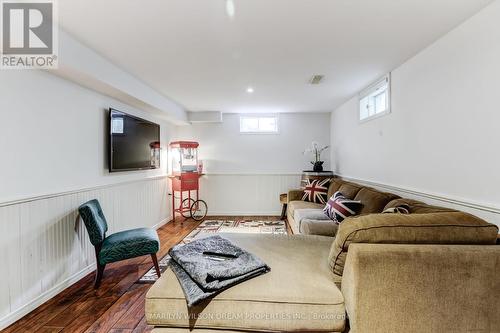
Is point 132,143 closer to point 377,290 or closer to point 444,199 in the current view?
point 377,290

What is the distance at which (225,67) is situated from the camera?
283cm

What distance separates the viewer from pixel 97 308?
2.14m

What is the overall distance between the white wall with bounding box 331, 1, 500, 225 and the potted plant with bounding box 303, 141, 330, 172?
1.90 meters

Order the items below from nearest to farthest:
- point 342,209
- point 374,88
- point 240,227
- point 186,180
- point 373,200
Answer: point 373,200 → point 342,209 → point 374,88 → point 240,227 → point 186,180

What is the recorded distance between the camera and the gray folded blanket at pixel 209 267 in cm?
130

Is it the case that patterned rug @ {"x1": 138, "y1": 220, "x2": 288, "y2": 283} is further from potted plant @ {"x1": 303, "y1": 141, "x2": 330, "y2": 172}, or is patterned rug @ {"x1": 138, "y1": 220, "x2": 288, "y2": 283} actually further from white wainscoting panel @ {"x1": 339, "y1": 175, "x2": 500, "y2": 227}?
white wainscoting panel @ {"x1": 339, "y1": 175, "x2": 500, "y2": 227}

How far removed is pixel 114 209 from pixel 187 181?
1.82 metres

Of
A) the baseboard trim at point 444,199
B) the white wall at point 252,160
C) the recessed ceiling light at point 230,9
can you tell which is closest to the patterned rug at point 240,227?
the white wall at point 252,160

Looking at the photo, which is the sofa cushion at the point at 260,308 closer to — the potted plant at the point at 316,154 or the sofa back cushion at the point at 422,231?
the sofa back cushion at the point at 422,231

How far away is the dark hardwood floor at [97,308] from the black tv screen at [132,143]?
4.25ft

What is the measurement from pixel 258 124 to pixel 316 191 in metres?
2.20

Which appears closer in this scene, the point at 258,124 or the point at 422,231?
the point at 422,231

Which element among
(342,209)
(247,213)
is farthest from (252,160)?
(342,209)

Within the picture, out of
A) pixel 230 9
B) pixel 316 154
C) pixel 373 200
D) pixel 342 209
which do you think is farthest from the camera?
pixel 316 154
